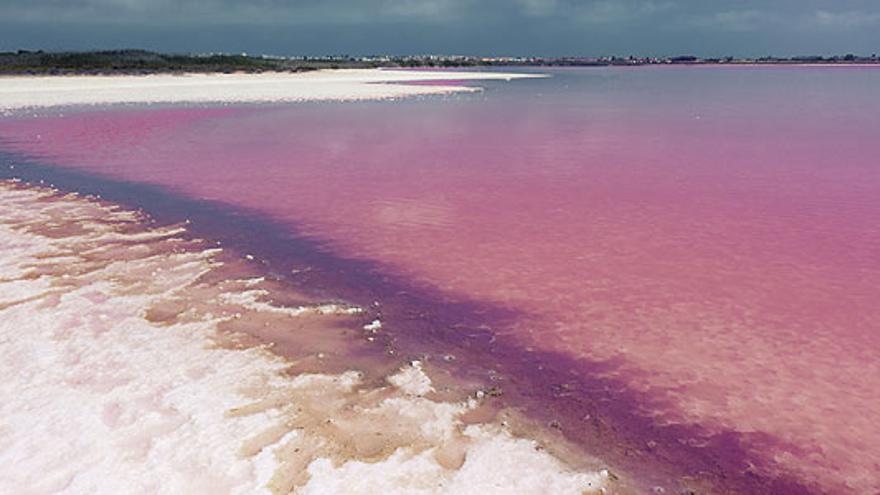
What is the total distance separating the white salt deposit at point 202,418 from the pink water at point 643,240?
116cm

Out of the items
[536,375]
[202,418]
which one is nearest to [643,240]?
[536,375]

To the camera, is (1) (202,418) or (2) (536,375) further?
(2) (536,375)

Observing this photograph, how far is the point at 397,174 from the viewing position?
583 inches

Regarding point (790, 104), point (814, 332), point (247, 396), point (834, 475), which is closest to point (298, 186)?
point (247, 396)

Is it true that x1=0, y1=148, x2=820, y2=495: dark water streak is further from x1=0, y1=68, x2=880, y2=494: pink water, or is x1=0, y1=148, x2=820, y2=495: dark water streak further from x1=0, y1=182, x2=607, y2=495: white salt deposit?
x1=0, y1=182, x2=607, y2=495: white salt deposit

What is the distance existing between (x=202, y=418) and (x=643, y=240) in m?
6.60

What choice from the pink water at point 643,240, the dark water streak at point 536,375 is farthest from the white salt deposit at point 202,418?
the pink water at point 643,240

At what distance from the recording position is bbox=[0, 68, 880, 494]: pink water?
5.14 meters

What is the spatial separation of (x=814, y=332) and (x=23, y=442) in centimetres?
653

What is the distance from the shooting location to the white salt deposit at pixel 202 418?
13.8ft

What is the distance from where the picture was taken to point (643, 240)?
31.1 ft

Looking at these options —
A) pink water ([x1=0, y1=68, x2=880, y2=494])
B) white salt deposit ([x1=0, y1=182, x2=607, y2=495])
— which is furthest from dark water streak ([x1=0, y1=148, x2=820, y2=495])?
white salt deposit ([x1=0, y1=182, x2=607, y2=495])

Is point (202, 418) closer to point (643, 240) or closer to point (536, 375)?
point (536, 375)

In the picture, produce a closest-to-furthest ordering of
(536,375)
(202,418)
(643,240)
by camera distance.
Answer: (202,418) < (536,375) < (643,240)
